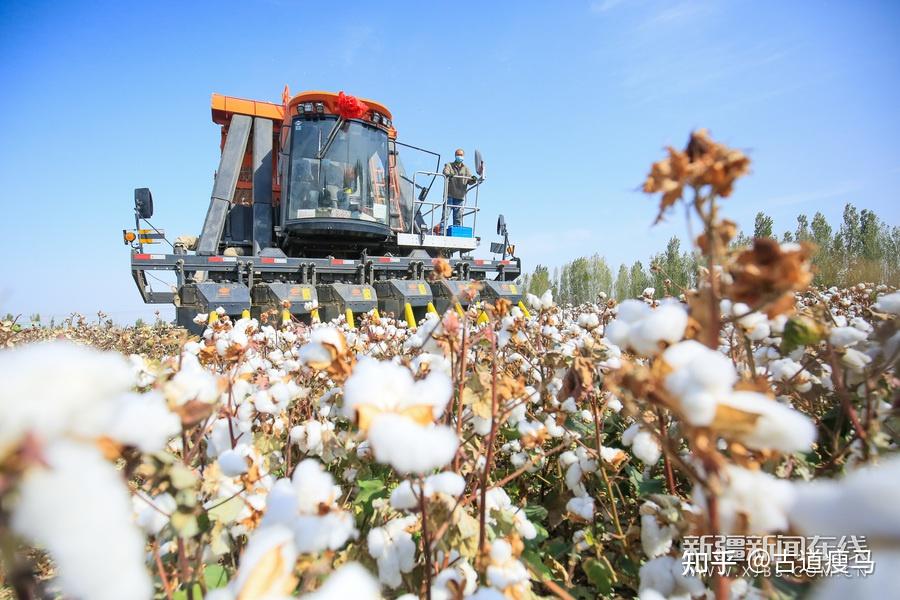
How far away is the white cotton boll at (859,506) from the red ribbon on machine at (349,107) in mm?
8119

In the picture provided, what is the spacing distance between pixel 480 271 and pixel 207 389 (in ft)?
28.4

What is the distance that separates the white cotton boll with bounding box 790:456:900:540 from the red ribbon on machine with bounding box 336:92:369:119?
8119 millimetres

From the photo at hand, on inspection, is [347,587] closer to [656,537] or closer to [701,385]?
[701,385]

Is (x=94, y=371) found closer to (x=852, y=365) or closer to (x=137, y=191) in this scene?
(x=852, y=365)

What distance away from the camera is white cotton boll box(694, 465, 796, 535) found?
469 mm

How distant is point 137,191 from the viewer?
22.4ft

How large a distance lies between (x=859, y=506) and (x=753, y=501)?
0.17m

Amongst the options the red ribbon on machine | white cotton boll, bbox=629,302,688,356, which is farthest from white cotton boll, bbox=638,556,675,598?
the red ribbon on machine

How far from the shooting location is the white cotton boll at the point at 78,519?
309 millimetres

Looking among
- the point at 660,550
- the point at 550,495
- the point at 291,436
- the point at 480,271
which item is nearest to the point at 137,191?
the point at 480,271

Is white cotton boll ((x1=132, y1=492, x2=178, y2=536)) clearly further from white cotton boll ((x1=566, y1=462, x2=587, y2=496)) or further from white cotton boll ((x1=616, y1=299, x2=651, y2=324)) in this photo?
white cotton boll ((x1=566, y1=462, x2=587, y2=496))

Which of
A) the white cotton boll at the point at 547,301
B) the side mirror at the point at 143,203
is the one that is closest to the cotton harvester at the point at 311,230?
the side mirror at the point at 143,203

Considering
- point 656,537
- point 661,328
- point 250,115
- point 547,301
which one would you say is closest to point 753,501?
point 661,328

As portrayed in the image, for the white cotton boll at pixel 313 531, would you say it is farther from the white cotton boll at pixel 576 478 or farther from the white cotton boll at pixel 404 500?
the white cotton boll at pixel 576 478
